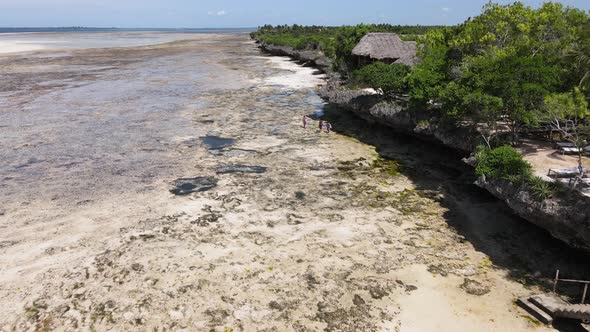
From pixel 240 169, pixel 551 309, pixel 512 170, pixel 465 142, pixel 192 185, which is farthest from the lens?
pixel 240 169

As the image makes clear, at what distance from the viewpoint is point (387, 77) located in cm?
3086

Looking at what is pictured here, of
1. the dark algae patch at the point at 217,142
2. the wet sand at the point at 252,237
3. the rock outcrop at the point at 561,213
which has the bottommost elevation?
the wet sand at the point at 252,237

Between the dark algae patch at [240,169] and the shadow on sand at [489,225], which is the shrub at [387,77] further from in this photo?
the dark algae patch at [240,169]

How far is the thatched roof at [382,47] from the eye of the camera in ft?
137

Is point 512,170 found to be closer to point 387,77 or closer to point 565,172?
point 565,172

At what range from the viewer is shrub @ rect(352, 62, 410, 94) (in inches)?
1207

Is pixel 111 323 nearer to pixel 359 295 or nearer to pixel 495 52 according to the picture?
pixel 359 295

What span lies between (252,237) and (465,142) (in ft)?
48.1

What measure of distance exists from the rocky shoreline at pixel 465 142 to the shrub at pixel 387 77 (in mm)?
1217


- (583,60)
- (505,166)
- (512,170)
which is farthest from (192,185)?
(583,60)

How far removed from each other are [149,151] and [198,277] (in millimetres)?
14601

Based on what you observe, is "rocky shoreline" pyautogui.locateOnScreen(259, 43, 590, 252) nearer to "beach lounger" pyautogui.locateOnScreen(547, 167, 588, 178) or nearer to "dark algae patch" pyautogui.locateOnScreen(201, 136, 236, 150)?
"beach lounger" pyautogui.locateOnScreen(547, 167, 588, 178)

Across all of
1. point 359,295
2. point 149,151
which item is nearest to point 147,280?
point 359,295

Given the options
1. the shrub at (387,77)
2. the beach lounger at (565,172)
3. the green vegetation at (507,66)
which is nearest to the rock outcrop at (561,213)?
the beach lounger at (565,172)
